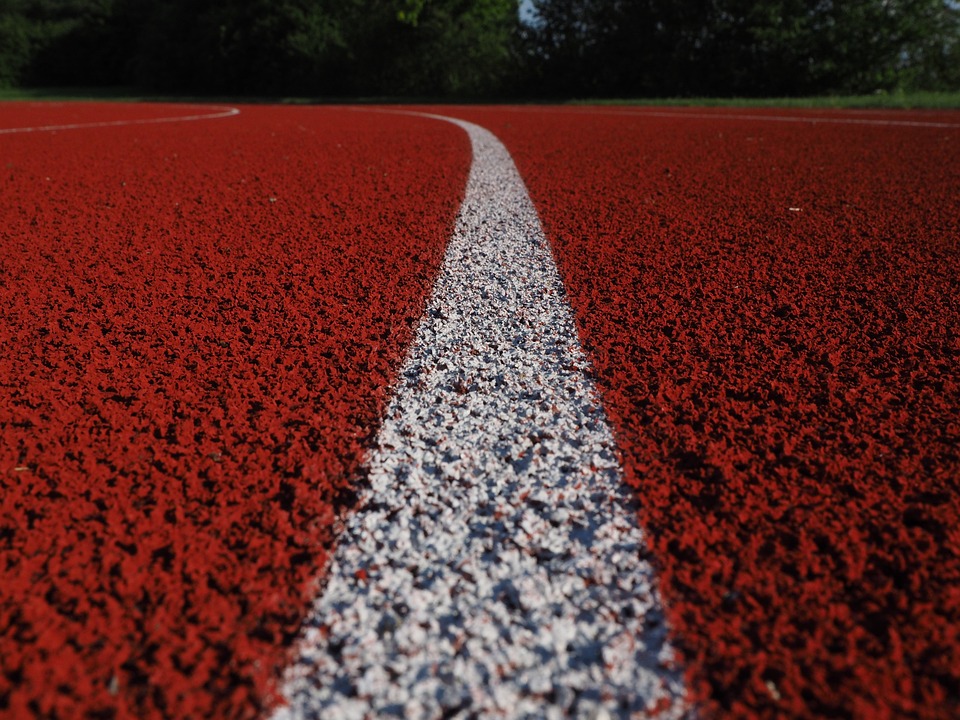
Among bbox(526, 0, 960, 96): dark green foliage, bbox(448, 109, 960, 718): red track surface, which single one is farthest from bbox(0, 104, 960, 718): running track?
bbox(526, 0, 960, 96): dark green foliage

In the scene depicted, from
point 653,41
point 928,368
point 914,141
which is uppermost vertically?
point 653,41

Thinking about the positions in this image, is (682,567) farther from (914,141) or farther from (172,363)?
(914,141)

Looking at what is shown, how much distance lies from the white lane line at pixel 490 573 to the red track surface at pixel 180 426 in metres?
0.08

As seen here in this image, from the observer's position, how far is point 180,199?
4.00 m

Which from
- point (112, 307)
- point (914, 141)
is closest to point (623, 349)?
point (112, 307)

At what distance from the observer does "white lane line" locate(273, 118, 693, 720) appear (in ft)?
3.03

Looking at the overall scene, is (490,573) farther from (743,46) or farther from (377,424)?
(743,46)

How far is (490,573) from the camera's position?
1.12m

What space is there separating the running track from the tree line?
2095 centimetres

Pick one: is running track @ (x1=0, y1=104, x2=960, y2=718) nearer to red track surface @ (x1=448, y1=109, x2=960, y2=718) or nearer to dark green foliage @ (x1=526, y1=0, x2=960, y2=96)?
red track surface @ (x1=448, y1=109, x2=960, y2=718)

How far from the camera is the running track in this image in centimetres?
97

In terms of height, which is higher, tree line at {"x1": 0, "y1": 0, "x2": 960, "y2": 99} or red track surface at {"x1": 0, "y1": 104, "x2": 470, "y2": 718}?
tree line at {"x1": 0, "y1": 0, "x2": 960, "y2": 99}

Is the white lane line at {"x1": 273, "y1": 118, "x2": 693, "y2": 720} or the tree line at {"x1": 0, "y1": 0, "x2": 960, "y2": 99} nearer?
the white lane line at {"x1": 273, "y1": 118, "x2": 693, "y2": 720}

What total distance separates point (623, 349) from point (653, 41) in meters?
25.0
